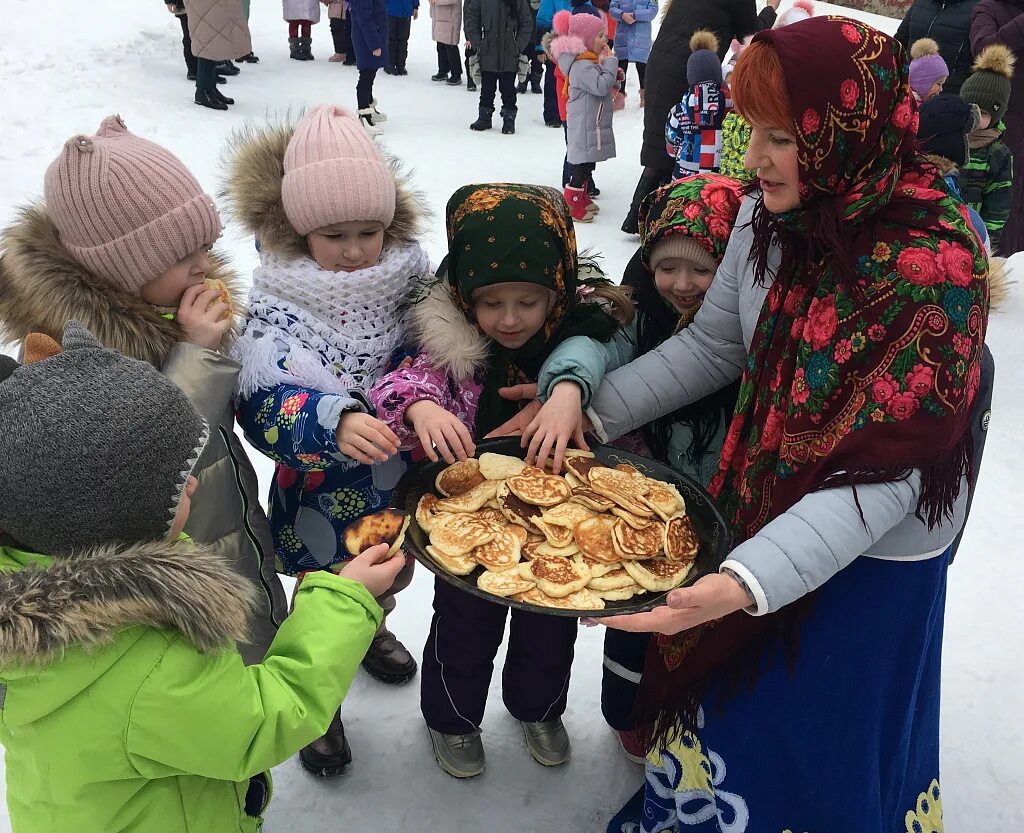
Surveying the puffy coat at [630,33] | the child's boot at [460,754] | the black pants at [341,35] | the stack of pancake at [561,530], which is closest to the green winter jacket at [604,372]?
the stack of pancake at [561,530]

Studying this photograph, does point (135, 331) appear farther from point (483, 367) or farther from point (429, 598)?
point (429, 598)

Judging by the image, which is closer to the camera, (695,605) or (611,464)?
(695,605)

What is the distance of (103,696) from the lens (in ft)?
3.69

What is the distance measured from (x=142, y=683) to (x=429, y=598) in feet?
5.97

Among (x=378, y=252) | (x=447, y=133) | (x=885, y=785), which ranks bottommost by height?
(x=447, y=133)

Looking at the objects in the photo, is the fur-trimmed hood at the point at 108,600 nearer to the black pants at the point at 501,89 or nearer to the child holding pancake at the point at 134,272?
the child holding pancake at the point at 134,272

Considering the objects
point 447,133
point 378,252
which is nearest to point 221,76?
point 447,133

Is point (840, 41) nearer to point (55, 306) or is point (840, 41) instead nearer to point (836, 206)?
point (836, 206)

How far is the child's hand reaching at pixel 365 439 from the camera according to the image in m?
1.65

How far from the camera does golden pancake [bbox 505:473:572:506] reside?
5.65 feet

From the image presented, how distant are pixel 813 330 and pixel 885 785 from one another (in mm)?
964

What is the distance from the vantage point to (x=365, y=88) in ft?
28.2

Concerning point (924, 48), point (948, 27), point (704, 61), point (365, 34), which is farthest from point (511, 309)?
point (365, 34)

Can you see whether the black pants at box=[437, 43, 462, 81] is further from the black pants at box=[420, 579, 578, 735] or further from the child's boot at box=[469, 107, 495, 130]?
the black pants at box=[420, 579, 578, 735]
